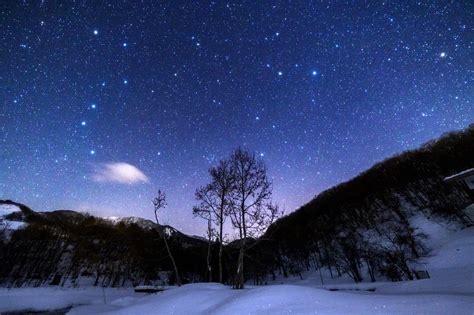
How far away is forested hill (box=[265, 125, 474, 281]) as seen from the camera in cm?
3866

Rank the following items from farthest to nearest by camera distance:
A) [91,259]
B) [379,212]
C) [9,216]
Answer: [9,216]
[91,259]
[379,212]

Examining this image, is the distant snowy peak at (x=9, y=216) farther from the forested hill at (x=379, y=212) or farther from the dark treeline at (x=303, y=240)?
the forested hill at (x=379, y=212)

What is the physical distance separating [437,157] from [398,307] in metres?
62.5

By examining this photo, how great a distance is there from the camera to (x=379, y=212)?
54438 millimetres

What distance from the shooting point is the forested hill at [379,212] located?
38656 mm

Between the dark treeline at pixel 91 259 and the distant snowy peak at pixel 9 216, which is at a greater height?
the distant snowy peak at pixel 9 216

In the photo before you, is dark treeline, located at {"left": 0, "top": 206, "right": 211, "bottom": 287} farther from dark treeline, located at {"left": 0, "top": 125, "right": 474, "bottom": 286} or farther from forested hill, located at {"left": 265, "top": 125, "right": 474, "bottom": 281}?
forested hill, located at {"left": 265, "top": 125, "right": 474, "bottom": 281}

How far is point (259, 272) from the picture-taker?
2226 inches

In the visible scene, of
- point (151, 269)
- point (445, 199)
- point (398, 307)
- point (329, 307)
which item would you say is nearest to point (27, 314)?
point (329, 307)

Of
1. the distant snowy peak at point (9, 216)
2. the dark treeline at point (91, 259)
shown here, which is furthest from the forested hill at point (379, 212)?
the distant snowy peak at point (9, 216)

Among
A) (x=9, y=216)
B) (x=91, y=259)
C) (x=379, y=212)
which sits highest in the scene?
(x=9, y=216)

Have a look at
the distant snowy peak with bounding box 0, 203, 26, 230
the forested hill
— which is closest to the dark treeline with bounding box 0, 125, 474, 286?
the forested hill

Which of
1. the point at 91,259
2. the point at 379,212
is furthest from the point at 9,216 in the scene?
the point at 379,212

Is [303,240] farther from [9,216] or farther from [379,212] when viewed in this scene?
[9,216]
